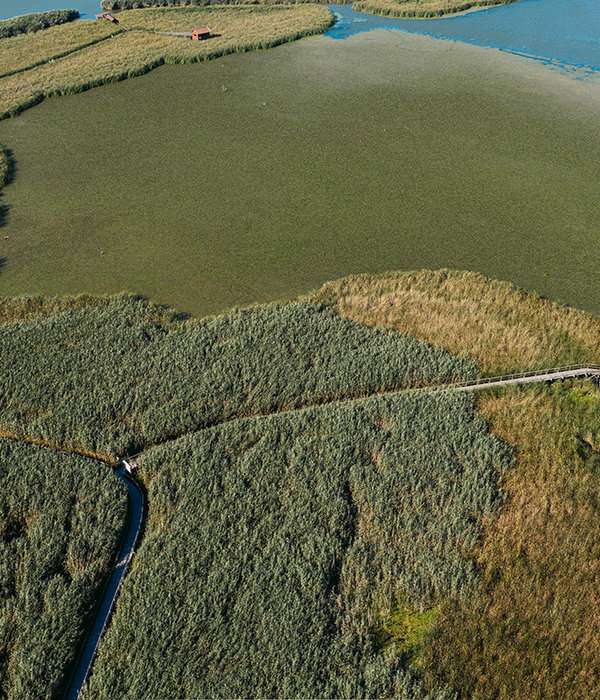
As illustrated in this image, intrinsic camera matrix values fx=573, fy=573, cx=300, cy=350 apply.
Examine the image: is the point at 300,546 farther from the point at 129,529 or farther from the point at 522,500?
the point at 522,500

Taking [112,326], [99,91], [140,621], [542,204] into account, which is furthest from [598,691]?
[99,91]

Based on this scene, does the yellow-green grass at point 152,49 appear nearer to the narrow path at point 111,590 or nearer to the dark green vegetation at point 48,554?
the dark green vegetation at point 48,554

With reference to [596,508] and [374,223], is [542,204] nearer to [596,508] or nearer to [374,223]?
[374,223]

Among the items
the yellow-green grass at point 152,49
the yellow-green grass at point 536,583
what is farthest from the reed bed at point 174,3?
the yellow-green grass at point 536,583

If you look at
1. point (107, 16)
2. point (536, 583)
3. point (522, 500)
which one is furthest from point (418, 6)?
point (536, 583)

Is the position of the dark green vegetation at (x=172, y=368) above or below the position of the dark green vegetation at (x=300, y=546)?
above

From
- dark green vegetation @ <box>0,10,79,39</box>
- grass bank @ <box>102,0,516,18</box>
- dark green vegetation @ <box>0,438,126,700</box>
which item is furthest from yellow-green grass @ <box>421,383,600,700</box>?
dark green vegetation @ <box>0,10,79,39</box>
